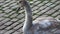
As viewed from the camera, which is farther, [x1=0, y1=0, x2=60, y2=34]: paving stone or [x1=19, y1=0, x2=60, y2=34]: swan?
[x1=0, y1=0, x2=60, y2=34]: paving stone

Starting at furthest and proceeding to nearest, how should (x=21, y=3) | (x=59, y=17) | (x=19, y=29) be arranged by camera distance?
(x=59, y=17) < (x=19, y=29) < (x=21, y=3)

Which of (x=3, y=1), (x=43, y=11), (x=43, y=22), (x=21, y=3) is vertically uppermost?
(x=3, y=1)

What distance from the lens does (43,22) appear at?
4547 millimetres

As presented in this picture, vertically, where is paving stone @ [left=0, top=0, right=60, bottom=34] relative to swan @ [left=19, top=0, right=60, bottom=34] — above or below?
above

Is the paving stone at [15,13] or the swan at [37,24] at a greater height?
the paving stone at [15,13]

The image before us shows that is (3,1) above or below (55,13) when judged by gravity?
above

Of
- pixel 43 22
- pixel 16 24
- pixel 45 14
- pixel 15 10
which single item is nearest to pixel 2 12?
pixel 15 10

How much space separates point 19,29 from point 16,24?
26cm

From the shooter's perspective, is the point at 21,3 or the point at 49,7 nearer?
the point at 21,3

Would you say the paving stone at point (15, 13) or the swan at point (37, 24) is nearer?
the swan at point (37, 24)

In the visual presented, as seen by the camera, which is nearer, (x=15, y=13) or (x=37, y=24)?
(x=37, y=24)

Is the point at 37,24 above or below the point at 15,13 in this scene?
below

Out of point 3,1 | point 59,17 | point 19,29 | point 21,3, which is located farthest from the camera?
point 3,1

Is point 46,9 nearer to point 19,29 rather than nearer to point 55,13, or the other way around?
point 55,13
